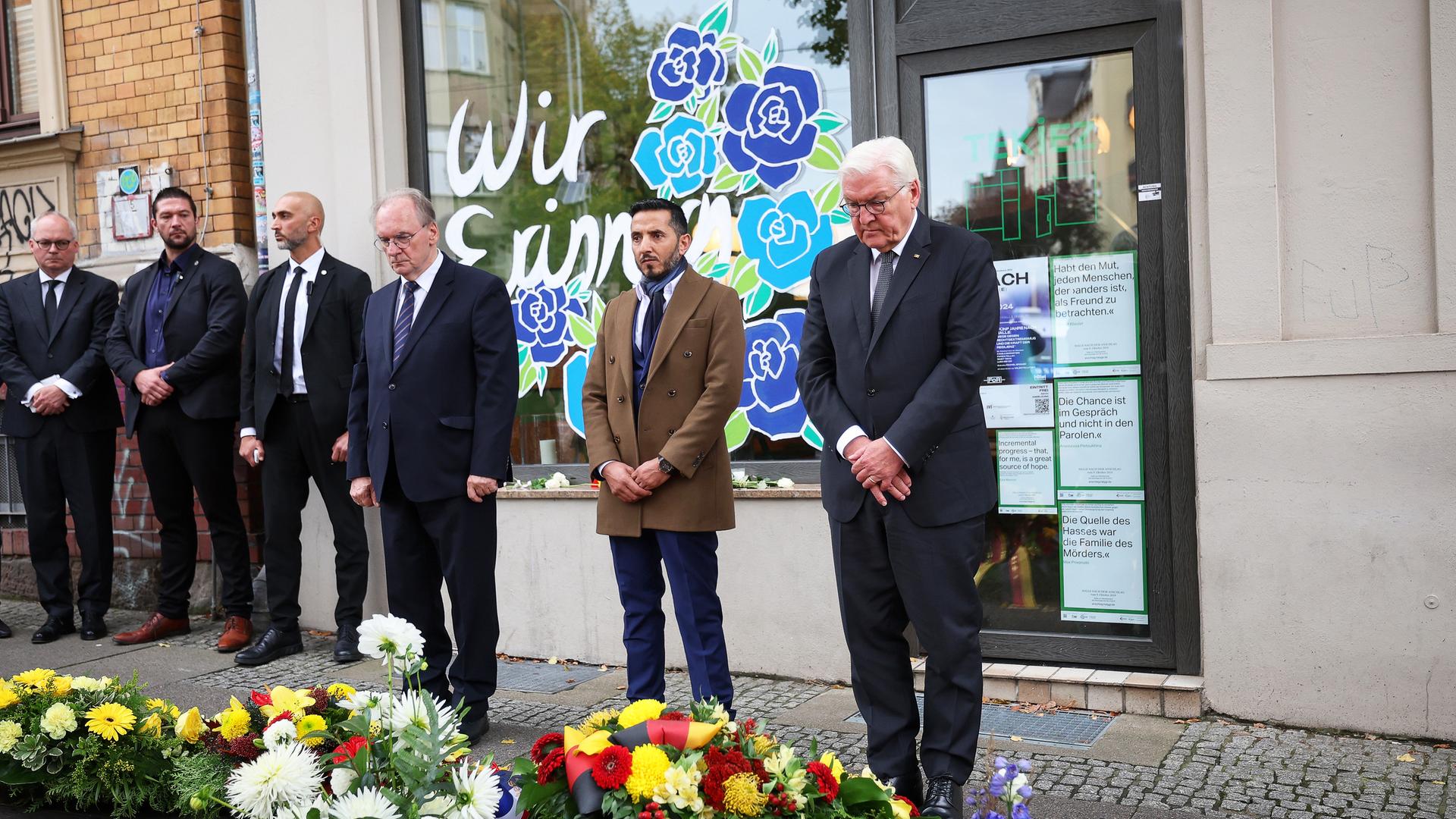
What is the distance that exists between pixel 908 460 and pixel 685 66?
136 inches

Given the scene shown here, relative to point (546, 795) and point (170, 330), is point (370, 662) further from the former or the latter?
point (546, 795)

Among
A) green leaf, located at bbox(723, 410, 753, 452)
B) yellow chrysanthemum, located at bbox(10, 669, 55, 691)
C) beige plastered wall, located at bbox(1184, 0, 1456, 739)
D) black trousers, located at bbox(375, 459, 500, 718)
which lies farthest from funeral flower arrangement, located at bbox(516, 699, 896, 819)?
green leaf, located at bbox(723, 410, 753, 452)

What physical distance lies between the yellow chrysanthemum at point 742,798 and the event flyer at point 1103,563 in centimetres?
349

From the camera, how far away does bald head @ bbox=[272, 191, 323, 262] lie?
21.4ft

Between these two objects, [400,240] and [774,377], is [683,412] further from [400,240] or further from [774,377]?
[774,377]

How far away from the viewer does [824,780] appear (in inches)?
92.4

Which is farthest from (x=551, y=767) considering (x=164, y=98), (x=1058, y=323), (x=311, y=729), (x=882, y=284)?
(x=164, y=98)

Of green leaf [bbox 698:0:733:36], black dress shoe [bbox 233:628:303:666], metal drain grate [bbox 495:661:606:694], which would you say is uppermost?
green leaf [bbox 698:0:733:36]

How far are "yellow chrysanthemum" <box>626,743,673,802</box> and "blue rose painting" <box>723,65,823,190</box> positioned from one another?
4200 millimetres

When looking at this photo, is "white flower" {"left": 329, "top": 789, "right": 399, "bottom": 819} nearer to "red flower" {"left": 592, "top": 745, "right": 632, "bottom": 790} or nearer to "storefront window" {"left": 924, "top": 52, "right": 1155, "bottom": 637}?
"red flower" {"left": 592, "top": 745, "right": 632, "bottom": 790}

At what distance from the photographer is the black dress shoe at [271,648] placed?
20.7 ft

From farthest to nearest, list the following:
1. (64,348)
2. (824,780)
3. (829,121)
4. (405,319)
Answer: (64,348), (829,121), (405,319), (824,780)

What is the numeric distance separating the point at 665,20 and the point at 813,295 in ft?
9.83

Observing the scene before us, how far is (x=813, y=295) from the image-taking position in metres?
4.06
